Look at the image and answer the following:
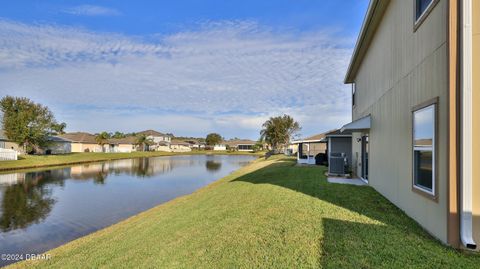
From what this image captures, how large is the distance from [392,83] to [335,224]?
167 inches

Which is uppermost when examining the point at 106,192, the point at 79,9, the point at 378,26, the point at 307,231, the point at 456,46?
the point at 79,9

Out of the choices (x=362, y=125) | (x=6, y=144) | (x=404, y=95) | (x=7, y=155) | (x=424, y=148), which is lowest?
(x=7, y=155)

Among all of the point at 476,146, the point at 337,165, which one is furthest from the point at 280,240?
the point at 337,165

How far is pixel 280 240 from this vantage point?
4789 millimetres

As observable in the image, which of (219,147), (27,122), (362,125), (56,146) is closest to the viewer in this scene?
(362,125)

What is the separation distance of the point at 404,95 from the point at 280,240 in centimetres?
430

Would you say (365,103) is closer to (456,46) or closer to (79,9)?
(456,46)

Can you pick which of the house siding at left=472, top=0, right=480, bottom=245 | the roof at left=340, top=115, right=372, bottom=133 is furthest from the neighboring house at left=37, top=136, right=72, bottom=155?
the house siding at left=472, top=0, right=480, bottom=245

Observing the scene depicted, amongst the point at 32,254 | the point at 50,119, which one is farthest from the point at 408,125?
the point at 50,119

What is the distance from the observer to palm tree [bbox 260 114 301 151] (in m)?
58.7

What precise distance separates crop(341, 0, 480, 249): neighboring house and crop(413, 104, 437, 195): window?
2 centimetres

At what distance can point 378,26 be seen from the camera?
9.03m

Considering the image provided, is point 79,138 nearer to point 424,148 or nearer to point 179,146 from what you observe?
point 179,146

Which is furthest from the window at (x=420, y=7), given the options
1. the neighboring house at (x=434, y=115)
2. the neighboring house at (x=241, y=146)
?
the neighboring house at (x=241, y=146)
